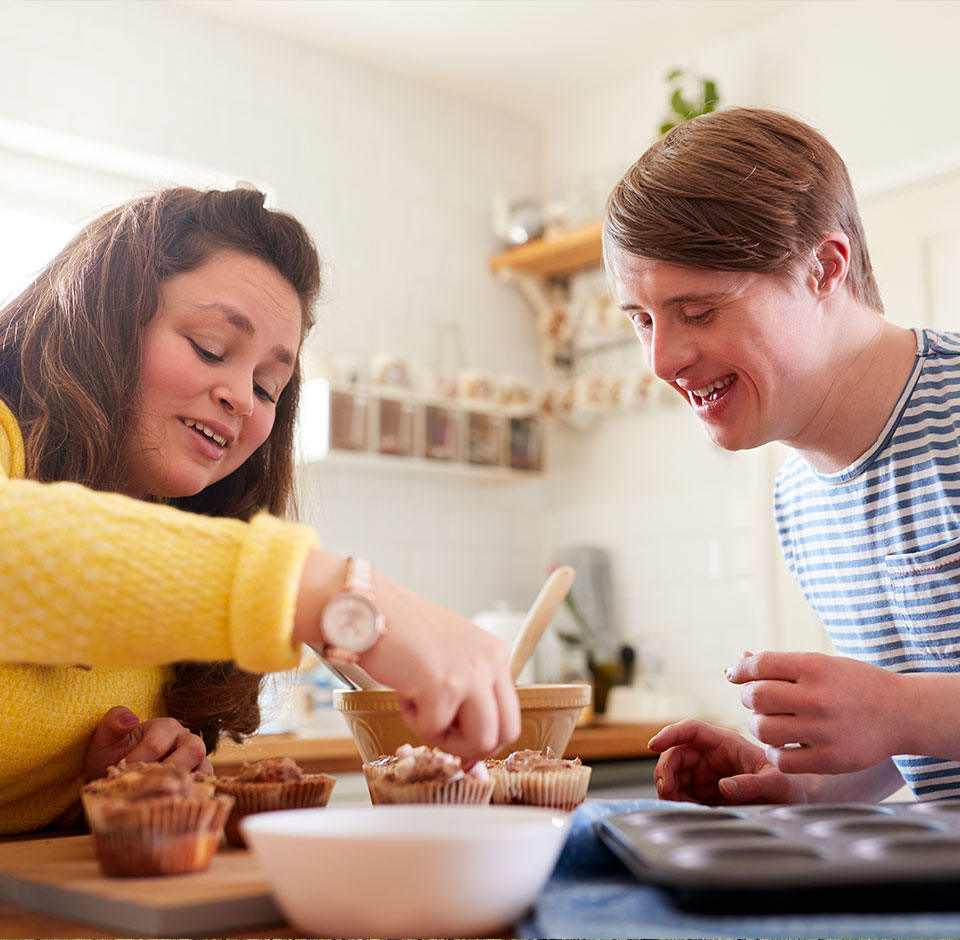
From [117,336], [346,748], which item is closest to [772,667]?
[117,336]

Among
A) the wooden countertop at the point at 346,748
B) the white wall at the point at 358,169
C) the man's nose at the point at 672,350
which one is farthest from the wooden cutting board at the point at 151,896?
the white wall at the point at 358,169

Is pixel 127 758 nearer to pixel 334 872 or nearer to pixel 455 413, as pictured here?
pixel 334 872

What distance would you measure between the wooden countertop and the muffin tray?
4.93 ft

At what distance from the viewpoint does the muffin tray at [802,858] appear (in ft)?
1.77

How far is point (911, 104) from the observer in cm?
283

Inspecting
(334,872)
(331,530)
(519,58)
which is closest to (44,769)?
(334,872)

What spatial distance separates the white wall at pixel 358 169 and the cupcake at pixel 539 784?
2.13m

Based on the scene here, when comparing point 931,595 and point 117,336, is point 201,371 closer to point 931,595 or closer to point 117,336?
point 117,336

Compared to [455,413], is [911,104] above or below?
above

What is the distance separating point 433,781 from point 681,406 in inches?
105

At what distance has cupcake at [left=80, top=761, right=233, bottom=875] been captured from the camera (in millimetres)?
660

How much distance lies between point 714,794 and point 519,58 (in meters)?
2.88

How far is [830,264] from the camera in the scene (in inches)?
52.4

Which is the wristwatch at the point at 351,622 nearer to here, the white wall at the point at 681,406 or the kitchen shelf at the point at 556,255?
the white wall at the point at 681,406
